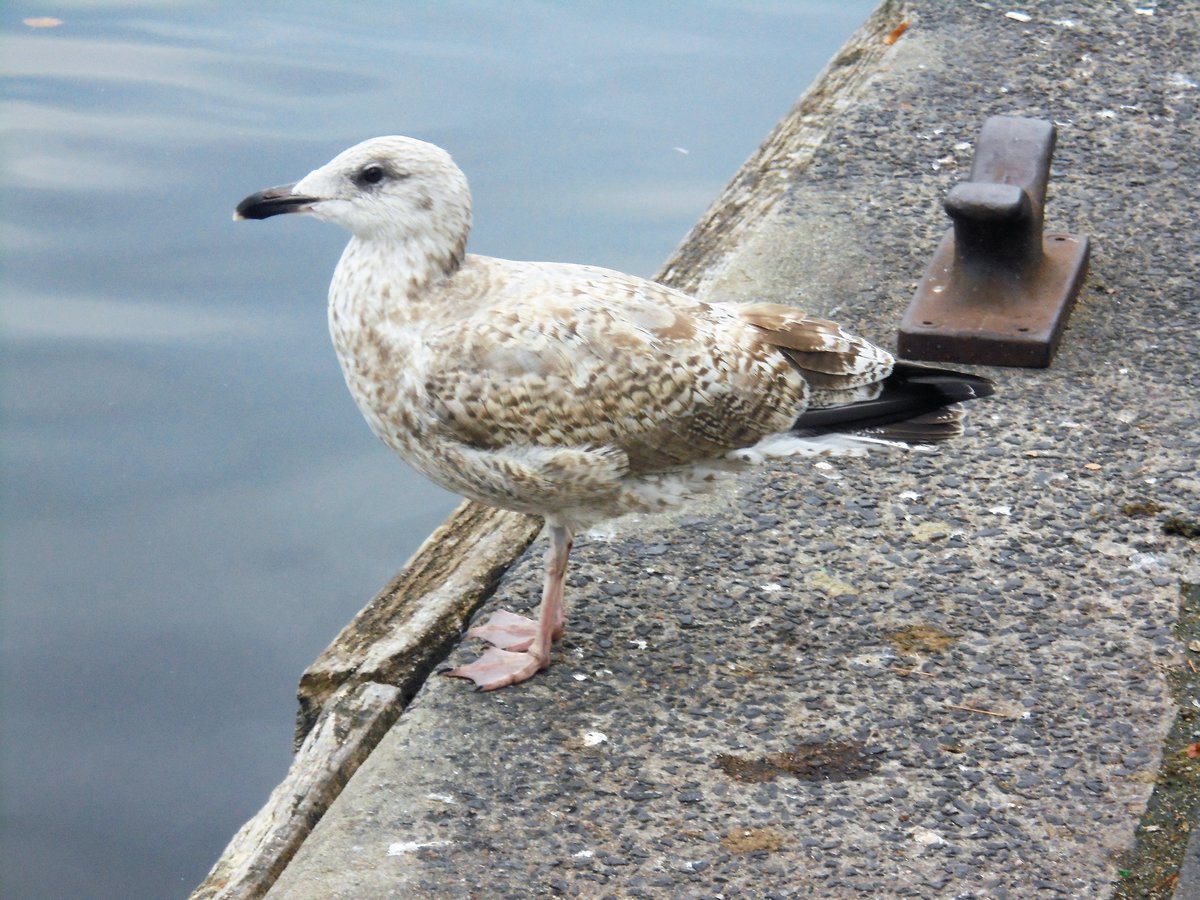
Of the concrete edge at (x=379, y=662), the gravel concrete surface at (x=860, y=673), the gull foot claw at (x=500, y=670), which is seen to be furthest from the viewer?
the gull foot claw at (x=500, y=670)

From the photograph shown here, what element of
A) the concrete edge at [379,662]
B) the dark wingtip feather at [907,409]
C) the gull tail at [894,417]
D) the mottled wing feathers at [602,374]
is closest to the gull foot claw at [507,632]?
the concrete edge at [379,662]

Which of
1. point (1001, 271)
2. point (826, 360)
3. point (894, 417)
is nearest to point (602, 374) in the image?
point (826, 360)

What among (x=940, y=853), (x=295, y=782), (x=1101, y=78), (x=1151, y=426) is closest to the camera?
(x=940, y=853)

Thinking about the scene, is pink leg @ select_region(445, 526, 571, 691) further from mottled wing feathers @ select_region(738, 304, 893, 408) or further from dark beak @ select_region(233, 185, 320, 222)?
dark beak @ select_region(233, 185, 320, 222)

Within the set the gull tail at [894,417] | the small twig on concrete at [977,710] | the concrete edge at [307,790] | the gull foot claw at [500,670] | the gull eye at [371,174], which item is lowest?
the concrete edge at [307,790]

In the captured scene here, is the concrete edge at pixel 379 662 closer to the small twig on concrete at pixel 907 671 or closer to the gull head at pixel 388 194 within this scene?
the gull head at pixel 388 194

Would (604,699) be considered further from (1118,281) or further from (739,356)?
(1118,281)

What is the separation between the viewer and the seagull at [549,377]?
314 centimetres

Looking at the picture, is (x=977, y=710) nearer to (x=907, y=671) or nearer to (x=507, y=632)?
(x=907, y=671)

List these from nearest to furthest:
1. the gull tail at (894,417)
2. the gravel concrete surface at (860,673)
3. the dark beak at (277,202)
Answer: the gravel concrete surface at (860,673) < the dark beak at (277,202) < the gull tail at (894,417)

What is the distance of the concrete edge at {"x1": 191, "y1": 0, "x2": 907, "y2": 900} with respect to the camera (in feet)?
9.59

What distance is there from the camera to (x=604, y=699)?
3.17m

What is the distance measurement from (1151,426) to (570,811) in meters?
1.97

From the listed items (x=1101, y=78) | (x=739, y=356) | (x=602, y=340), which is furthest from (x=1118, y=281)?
(x=602, y=340)
